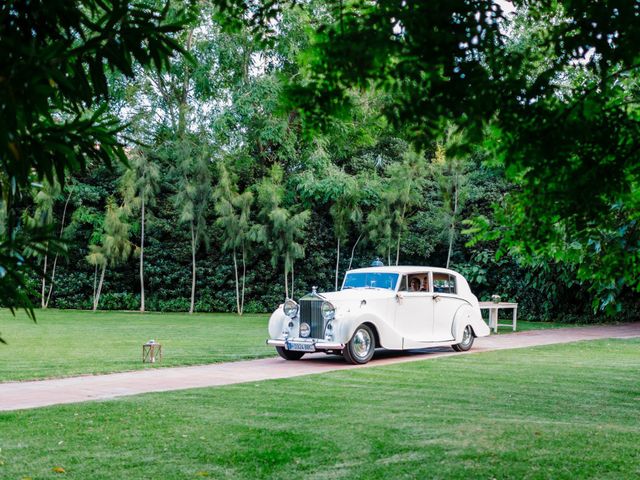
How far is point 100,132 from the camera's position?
298 cm

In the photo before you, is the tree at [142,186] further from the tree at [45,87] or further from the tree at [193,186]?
the tree at [45,87]

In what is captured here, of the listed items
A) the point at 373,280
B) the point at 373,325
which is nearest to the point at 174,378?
the point at 373,325

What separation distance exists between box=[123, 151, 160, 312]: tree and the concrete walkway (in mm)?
13142

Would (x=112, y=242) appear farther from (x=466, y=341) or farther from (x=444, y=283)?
(x=466, y=341)

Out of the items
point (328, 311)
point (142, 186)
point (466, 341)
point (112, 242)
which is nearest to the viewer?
point (328, 311)

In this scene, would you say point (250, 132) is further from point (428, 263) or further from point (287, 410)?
point (287, 410)

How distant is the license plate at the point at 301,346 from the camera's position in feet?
38.8

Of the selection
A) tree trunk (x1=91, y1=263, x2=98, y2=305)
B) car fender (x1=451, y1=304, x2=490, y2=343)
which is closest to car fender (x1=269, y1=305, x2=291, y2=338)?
car fender (x1=451, y1=304, x2=490, y2=343)

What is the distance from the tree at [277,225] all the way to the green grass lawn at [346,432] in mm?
13909

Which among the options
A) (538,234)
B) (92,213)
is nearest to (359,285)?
(538,234)

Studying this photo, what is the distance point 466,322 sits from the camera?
45.5 ft

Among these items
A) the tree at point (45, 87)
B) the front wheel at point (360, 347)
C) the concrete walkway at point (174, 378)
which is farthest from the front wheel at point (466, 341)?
the tree at point (45, 87)

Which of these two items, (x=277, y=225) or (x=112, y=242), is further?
(x=112, y=242)

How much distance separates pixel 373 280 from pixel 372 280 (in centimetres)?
2
